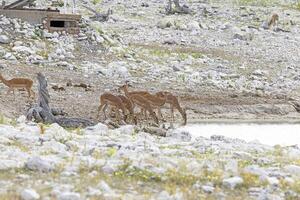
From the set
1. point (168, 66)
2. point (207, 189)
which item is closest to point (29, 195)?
point (207, 189)

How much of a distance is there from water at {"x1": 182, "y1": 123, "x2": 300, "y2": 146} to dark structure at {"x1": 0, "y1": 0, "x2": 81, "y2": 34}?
8684 millimetres

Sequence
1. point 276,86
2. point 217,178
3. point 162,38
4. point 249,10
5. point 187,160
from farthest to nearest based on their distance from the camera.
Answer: point 249,10
point 162,38
point 276,86
point 187,160
point 217,178

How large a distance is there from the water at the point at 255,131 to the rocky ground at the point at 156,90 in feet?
3.89

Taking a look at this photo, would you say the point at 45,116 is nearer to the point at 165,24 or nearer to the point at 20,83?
the point at 20,83

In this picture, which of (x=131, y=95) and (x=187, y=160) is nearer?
(x=187, y=160)

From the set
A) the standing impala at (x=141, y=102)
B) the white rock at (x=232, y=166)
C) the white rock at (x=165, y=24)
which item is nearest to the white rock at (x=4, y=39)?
the standing impala at (x=141, y=102)

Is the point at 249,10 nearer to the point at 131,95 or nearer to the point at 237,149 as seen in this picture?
the point at 131,95

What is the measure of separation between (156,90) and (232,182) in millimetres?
16589

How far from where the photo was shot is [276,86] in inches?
1194

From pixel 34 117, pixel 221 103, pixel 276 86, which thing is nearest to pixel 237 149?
pixel 34 117

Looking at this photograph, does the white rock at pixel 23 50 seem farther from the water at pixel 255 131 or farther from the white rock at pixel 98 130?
the white rock at pixel 98 130

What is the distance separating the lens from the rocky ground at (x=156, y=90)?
10.6 m

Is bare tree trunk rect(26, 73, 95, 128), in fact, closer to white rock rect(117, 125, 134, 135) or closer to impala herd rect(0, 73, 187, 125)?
white rock rect(117, 125, 134, 135)

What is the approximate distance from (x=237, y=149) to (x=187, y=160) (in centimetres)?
256
